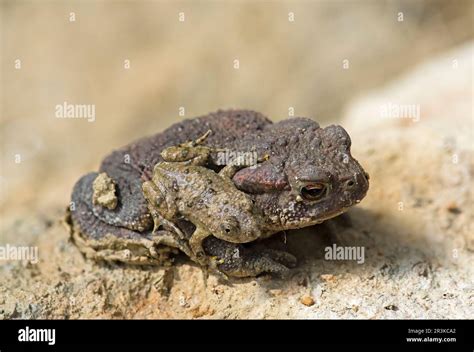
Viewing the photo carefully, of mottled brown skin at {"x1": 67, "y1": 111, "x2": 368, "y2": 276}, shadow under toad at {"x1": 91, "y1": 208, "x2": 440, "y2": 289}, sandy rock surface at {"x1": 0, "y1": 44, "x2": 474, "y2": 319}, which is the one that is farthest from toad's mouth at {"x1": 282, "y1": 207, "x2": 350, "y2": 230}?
sandy rock surface at {"x1": 0, "y1": 44, "x2": 474, "y2": 319}

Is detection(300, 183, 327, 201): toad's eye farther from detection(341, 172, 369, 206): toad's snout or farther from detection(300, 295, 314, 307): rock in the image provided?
detection(300, 295, 314, 307): rock

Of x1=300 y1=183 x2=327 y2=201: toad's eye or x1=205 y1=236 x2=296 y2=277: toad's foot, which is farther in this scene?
x1=205 y1=236 x2=296 y2=277: toad's foot

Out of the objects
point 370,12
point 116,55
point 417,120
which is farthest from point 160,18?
point 417,120

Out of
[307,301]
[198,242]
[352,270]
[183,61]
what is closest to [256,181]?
[198,242]

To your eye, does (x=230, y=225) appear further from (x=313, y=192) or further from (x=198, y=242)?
(x=313, y=192)

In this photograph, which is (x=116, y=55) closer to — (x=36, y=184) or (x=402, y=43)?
(x=36, y=184)

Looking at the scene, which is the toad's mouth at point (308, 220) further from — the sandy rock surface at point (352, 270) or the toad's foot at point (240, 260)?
the sandy rock surface at point (352, 270)

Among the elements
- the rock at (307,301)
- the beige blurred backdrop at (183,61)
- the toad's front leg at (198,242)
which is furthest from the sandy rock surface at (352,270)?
the beige blurred backdrop at (183,61)
